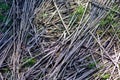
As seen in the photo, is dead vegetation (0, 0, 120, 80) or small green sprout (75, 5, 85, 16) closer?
dead vegetation (0, 0, 120, 80)

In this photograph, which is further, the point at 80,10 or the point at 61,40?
the point at 80,10

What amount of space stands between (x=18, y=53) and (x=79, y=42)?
542 millimetres

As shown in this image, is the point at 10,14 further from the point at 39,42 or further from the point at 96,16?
the point at 96,16

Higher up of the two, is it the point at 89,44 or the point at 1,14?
the point at 1,14

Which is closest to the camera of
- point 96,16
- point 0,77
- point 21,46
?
point 0,77

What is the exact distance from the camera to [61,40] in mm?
2762

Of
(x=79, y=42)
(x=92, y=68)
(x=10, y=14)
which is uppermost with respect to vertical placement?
(x=10, y=14)

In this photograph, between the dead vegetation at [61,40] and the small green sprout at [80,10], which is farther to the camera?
the small green sprout at [80,10]

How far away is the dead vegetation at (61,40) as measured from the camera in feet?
8.41

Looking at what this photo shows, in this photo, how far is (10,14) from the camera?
2.96m

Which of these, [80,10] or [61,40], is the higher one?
[80,10]

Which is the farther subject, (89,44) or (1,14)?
(1,14)

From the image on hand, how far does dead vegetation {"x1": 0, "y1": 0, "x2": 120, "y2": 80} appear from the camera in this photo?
2.56 meters

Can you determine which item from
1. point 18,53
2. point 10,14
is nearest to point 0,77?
point 18,53
